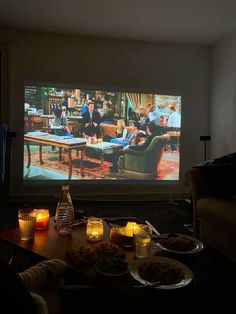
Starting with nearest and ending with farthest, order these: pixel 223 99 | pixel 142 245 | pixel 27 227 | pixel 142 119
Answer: pixel 142 245 → pixel 27 227 → pixel 223 99 → pixel 142 119

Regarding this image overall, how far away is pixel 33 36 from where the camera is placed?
4434mm

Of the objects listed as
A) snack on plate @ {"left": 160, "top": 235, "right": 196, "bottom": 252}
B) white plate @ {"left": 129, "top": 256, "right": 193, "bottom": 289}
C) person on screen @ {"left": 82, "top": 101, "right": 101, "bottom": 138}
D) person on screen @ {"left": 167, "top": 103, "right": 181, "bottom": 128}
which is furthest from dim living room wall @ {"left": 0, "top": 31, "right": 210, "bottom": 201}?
white plate @ {"left": 129, "top": 256, "right": 193, "bottom": 289}

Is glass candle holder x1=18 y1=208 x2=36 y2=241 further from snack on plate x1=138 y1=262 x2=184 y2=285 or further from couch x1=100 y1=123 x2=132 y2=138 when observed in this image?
couch x1=100 y1=123 x2=132 y2=138

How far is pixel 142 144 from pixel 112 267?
3529 millimetres

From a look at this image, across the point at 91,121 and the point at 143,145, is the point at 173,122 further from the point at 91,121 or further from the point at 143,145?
the point at 91,121

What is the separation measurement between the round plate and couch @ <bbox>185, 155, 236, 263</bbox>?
121cm

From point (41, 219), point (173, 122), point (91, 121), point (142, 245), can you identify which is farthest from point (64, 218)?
point (173, 122)

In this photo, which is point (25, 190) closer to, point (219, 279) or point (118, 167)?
point (118, 167)

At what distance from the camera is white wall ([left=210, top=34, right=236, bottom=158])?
437cm

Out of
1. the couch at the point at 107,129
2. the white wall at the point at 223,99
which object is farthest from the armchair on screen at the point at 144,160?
the white wall at the point at 223,99

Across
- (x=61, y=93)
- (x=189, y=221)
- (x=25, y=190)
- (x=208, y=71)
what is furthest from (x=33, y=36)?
(x=189, y=221)

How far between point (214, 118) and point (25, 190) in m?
3.11

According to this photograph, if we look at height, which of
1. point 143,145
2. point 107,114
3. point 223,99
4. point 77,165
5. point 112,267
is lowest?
point 112,267

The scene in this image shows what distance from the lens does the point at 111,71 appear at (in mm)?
4676
